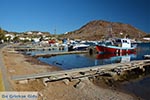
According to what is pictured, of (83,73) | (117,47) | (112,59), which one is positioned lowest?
(112,59)

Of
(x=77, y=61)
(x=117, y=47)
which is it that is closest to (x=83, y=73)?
(x=77, y=61)

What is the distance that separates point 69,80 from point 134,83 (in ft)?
23.0

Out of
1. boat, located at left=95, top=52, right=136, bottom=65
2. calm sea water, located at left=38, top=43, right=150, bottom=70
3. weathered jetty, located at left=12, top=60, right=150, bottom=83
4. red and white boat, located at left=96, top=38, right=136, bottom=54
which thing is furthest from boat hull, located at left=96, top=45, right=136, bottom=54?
weathered jetty, located at left=12, top=60, right=150, bottom=83

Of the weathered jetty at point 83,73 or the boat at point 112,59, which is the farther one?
the boat at point 112,59

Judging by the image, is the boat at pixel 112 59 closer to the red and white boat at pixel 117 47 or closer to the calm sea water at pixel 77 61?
the calm sea water at pixel 77 61

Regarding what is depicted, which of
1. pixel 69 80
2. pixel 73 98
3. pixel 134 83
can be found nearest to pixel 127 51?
pixel 134 83

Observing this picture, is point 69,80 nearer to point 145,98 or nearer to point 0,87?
point 145,98

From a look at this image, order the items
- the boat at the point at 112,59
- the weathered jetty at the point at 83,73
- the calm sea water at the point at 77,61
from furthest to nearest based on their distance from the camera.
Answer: the boat at the point at 112,59, the calm sea water at the point at 77,61, the weathered jetty at the point at 83,73

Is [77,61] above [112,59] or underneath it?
above

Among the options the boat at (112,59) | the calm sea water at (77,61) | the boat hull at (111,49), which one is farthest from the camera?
the boat hull at (111,49)

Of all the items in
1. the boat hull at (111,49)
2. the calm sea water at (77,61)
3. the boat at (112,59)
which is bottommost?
the boat at (112,59)

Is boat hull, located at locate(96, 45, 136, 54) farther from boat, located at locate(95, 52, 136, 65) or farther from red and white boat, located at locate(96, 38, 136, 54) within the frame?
boat, located at locate(95, 52, 136, 65)

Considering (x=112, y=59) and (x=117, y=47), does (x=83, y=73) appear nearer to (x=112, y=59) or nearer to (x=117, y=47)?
(x=112, y=59)

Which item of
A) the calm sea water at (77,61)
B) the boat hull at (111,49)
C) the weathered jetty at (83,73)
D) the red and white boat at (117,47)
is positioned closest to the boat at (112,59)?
the calm sea water at (77,61)
